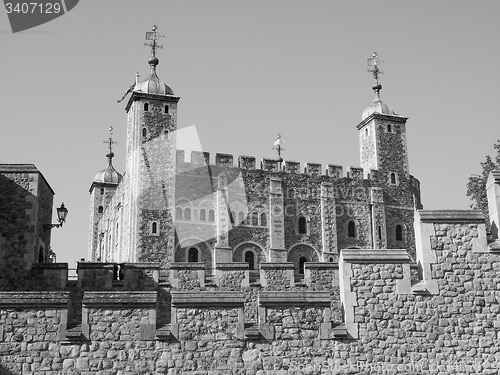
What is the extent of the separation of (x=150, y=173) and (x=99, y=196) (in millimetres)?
15756

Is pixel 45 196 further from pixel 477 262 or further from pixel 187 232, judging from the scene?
pixel 187 232

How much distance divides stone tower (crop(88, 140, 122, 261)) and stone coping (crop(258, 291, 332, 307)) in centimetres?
4626

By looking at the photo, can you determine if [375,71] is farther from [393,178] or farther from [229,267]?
[229,267]

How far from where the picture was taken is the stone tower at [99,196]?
57500 mm

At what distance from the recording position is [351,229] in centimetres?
4753

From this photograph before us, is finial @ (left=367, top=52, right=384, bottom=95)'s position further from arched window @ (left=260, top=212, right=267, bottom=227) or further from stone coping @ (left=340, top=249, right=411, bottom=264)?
stone coping @ (left=340, top=249, right=411, bottom=264)

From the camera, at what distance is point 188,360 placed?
1141cm

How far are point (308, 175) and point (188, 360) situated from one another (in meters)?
36.3

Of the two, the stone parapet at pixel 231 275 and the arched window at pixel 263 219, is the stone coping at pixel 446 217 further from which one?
the arched window at pixel 263 219

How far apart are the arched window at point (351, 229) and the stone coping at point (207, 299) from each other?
3616 cm

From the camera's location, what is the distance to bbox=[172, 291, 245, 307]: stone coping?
37.9ft

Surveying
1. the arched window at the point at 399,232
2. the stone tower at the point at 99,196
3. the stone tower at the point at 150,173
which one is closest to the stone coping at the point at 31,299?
the stone tower at the point at 150,173

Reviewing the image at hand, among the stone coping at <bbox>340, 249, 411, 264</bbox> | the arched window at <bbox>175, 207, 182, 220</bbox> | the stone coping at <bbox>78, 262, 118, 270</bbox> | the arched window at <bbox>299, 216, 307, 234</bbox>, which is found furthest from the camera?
the arched window at <bbox>299, 216, 307, 234</bbox>

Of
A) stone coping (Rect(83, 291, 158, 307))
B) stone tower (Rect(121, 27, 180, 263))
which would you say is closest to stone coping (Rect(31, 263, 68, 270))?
stone coping (Rect(83, 291, 158, 307))
